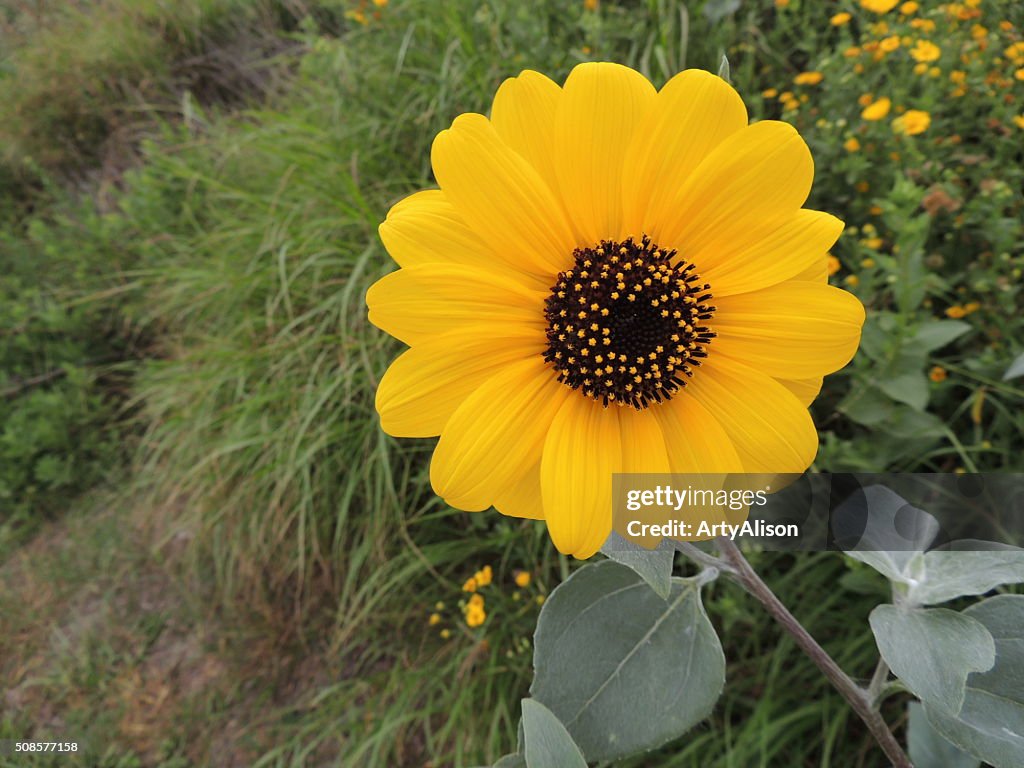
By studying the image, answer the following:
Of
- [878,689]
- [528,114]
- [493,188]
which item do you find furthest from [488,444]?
[878,689]

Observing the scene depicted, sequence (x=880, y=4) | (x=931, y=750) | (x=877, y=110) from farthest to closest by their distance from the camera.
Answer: (x=880, y=4), (x=877, y=110), (x=931, y=750)

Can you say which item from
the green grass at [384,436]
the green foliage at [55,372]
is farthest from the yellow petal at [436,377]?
the green foliage at [55,372]

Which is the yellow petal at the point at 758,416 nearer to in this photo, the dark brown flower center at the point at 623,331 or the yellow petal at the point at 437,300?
the dark brown flower center at the point at 623,331

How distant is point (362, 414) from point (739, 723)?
1650 millimetres

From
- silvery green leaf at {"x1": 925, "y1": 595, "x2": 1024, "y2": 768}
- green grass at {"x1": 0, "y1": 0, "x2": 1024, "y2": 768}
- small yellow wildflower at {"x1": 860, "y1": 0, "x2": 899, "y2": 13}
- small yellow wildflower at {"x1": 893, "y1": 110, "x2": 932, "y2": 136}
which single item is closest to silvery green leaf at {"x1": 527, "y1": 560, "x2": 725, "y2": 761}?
silvery green leaf at {"x1": 925, "y1": 595, "x2": 1024, "y2": 768}

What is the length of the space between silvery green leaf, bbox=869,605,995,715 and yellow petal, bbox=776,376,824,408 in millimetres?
272

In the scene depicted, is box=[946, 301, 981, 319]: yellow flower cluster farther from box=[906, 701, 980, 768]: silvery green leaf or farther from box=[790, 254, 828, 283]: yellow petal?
box=[790, 254, 828, 283]: yellow petal

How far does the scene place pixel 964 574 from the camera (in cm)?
90

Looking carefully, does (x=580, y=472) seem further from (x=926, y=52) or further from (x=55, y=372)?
(x=55, y=372)

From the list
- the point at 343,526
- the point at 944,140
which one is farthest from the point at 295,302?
the point at 944,140

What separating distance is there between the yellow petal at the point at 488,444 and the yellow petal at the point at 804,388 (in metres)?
0.32

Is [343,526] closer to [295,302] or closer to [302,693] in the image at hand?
[302,693]

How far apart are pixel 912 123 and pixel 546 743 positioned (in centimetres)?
190

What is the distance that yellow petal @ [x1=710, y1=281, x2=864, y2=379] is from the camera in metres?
0.79
